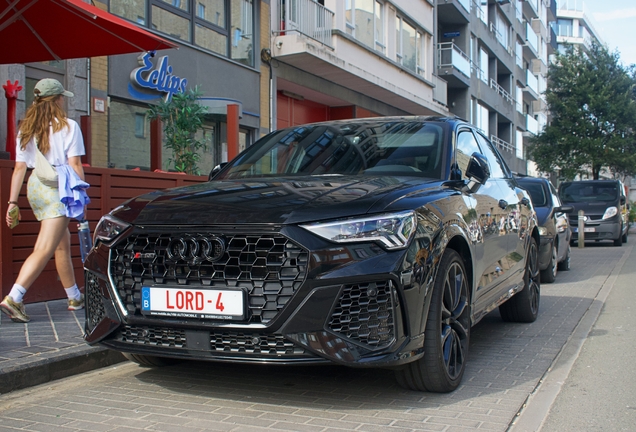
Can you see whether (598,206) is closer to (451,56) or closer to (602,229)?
(602,229)

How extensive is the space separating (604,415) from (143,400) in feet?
8.27

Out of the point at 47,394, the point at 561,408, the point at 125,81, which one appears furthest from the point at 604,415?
the point at 125,81

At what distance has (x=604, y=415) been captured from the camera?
154 inches

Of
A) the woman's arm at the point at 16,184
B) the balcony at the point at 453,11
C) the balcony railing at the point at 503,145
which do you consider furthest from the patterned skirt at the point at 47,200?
the balcony railing at the point at 503,145

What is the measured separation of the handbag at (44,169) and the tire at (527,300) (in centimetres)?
413

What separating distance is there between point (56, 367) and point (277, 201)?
6.27 feet

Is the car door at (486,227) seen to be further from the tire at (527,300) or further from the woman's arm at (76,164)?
the woman's arm at (76,164)

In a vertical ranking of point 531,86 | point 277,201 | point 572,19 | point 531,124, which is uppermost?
point 572,19

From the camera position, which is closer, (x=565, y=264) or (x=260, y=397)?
(x=260, y=397)

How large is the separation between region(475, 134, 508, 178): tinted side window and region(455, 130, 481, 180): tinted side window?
349 millimetres

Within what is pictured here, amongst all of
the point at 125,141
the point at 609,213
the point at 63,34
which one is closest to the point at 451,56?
the point at 609,213

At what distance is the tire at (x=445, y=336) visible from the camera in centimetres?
388

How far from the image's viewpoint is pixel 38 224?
22.6 feet

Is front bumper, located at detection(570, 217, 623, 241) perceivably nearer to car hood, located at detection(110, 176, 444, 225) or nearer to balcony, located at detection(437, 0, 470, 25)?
balcony, located at detection(437, 0, 470, 25)
